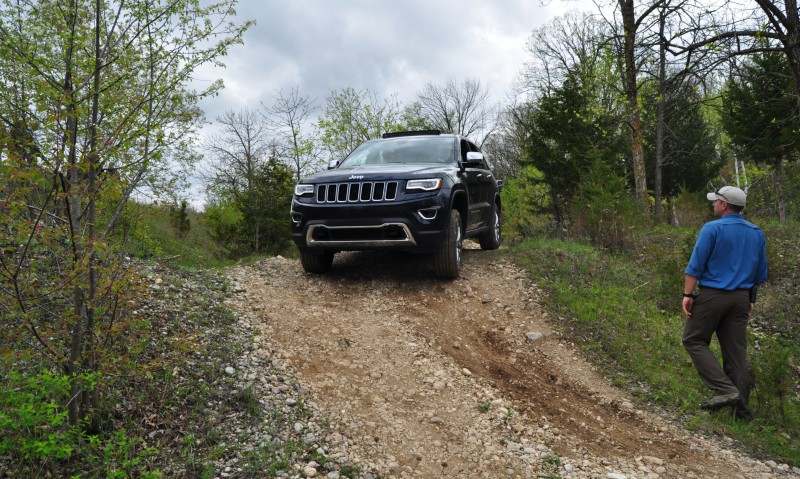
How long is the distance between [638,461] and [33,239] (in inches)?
170

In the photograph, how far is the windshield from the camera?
24.6ft

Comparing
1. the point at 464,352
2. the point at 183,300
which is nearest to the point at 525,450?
the point at 464,352

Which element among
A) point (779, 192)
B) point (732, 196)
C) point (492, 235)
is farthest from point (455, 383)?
point (779, 192)

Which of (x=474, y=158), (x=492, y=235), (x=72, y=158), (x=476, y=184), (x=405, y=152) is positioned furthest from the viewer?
(x=492, y=235)

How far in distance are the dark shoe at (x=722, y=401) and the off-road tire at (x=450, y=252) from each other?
130 inches

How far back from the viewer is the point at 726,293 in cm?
458

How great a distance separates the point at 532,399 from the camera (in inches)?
190

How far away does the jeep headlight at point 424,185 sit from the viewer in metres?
6.45

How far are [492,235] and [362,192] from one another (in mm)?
3682

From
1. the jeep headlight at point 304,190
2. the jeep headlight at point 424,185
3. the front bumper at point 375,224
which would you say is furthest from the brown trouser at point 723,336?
the jeep headlight at point 304,190

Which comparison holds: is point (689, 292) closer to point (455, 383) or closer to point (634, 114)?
point (455, 383)

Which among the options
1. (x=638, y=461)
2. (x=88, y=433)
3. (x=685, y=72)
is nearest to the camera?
(x=88, y=433)

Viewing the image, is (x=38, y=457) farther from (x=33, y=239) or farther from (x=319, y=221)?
(x=319, y=221)

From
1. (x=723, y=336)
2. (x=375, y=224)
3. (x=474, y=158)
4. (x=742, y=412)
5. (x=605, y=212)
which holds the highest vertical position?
(x=474, y=158)
